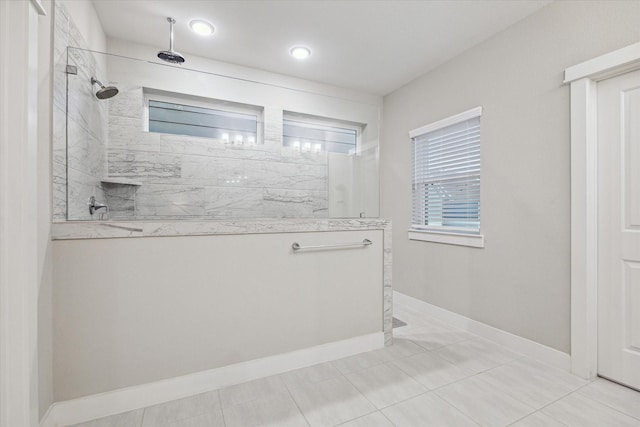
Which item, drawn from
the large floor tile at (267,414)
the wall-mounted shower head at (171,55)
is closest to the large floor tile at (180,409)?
the large floor tile at (267,414)

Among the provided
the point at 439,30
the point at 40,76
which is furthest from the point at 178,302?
the point at 439,30

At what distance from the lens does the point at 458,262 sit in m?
2.72

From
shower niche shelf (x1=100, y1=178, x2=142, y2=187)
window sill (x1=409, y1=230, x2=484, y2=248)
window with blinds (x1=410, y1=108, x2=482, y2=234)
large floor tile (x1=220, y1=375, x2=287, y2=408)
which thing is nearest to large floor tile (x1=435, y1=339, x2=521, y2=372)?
window sill (x1=409, y1=230, x2=484, y2=248)

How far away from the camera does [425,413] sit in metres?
1.49

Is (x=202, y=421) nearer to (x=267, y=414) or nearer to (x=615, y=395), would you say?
(x=267, y=414)

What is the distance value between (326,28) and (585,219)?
236 centimetres

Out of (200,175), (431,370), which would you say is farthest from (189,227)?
(431,370)

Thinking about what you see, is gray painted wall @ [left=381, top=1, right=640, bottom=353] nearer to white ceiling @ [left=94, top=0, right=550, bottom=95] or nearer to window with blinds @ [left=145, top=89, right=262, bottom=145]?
white ceiling @ [left=94, top=0, right=550, bottom=95]

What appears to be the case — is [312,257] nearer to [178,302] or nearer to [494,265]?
[178,302]

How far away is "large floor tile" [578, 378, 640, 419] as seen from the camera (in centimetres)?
154

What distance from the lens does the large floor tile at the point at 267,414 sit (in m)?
1.41

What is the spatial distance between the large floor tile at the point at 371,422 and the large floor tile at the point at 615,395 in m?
1.23

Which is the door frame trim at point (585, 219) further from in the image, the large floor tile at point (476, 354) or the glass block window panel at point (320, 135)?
the glass block window panel at point (320, 135)

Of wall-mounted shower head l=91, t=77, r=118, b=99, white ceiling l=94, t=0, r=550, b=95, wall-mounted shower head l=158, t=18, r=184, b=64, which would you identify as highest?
white ceiling l=94, t=0, r=550, b=95
